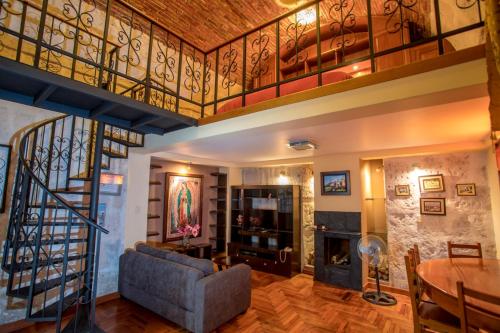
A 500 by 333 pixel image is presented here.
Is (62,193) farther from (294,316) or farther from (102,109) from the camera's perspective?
(294,316)

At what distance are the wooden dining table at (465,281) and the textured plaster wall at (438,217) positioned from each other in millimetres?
1022

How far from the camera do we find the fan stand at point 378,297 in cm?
370

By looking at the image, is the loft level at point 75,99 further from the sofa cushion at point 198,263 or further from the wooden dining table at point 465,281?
the wooden dining table at point 465,281

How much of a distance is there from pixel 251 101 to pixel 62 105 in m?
1.96

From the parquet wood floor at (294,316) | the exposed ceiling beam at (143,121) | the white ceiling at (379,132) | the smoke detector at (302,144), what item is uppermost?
the exposed ceiling beam at (143,121)

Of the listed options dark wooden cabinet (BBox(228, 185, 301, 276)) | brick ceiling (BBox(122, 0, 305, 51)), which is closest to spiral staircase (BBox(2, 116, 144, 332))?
brick ceiling (BBox(122, 0, 305, 51))

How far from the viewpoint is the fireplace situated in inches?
168

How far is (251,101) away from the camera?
2902mm

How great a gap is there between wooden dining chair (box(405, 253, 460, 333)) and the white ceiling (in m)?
1.34

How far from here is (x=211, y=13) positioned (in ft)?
12.8

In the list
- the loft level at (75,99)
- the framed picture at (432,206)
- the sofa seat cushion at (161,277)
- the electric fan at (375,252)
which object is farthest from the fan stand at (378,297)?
the loft level at (75,99)

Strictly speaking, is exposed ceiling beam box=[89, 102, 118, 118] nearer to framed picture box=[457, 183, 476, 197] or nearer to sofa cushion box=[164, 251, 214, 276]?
sofa cushion box=[164, 251, 214, 276]

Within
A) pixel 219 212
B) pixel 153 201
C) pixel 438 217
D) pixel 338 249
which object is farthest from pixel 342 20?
pixel 219 212

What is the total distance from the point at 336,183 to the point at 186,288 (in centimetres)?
309
